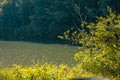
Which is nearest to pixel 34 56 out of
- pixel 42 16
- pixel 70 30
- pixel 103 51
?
pixel 70 30

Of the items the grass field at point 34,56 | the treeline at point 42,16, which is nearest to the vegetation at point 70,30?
the treeline at point 42,16

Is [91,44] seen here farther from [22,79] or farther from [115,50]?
[22,79]

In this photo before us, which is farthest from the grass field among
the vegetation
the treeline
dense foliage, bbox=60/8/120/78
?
the treeline

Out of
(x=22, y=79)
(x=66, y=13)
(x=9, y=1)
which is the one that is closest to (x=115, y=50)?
(x=22, y=79)

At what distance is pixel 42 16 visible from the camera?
6850cm

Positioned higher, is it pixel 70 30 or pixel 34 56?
pixel 70 30

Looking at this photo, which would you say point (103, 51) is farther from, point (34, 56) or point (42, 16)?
point (42, 16)

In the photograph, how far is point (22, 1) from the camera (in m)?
76.8

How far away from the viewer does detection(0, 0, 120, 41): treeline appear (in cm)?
5719

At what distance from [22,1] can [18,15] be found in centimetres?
324

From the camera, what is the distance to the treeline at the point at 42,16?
188 feet

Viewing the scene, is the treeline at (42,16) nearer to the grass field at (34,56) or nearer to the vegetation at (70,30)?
the vegetation at (70,30)

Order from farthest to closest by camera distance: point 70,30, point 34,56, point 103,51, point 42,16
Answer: point 42,16 → point 70,30 → point 34,56 → point 103,51

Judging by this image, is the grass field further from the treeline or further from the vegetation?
the treeline
